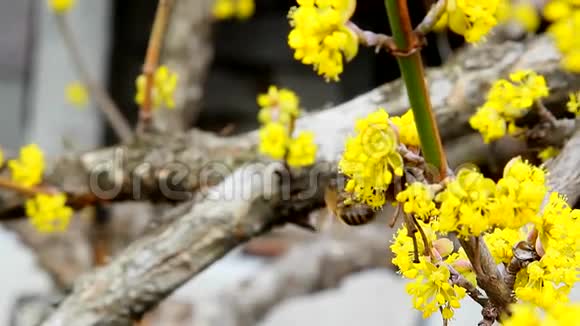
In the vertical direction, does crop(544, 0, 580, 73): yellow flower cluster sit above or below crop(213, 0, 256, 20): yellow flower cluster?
below

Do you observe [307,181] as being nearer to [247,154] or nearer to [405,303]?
[247,154]

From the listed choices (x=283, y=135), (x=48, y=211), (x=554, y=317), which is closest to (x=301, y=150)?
(x=283, y=135)

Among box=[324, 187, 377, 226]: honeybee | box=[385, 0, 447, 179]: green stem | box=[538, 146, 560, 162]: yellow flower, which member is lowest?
box=[538, 146, 560, 162]: yellow flower

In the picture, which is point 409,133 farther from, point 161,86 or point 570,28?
point 161,86

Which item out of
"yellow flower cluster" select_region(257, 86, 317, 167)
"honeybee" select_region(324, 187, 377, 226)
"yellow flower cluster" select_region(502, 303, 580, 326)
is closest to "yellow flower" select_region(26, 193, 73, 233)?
"yellow flower cluster" select_region(257, 86, 317, 167)

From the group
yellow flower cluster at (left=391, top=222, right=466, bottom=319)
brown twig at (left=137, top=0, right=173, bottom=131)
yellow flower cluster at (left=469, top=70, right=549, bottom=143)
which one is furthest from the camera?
brown twig at (left=137, top=0, right=173, bottom=131)

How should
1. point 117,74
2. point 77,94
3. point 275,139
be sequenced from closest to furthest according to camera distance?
point 275,139
point 77,94
point 117,74

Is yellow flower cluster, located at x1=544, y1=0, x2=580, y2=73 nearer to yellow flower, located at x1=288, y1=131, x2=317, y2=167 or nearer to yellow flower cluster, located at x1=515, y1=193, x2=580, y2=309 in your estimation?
yellow flower cluster, located at x1=515, y1=193, x2=580, y2=309

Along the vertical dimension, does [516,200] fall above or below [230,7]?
below
